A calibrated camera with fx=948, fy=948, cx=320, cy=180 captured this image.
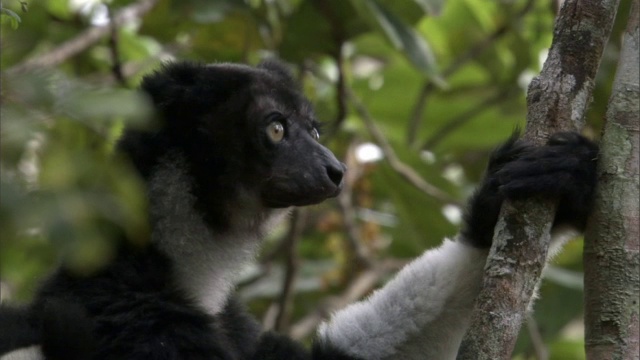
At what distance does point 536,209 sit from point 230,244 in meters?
1.50

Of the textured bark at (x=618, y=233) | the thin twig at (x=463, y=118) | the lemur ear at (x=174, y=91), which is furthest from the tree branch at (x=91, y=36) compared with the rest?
the textured bark at (x=618, y=233)

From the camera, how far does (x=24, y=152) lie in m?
1.70

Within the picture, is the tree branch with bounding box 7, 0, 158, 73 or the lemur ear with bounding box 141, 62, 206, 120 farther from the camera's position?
the tree branch with bounding box 7, 0, 158, 73

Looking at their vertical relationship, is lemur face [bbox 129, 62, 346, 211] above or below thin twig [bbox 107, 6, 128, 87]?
above

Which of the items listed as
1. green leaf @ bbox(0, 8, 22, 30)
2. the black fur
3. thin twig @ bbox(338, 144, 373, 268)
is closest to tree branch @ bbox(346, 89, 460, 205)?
thin twig @ bbox(338, 144, 373, 268)

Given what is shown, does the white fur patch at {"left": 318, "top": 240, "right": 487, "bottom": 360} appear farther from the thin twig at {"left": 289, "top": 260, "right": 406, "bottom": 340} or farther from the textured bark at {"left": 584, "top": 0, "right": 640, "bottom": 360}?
the thin twig at {"left": 289, "top": 260, "right": 406, "bottom": 340}

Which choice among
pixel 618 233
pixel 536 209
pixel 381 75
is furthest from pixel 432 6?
pixel 618 233

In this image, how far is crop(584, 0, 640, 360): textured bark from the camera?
309cm

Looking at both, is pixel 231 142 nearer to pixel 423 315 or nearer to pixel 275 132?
pixel 275 132

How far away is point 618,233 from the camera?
3.15 m

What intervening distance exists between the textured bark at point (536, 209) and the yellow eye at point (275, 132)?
1.23 meters

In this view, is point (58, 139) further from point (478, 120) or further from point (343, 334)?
point (478, 120)

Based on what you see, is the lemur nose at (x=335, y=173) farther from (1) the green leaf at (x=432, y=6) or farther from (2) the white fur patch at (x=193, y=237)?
(1) the green leaf at (x=432, y=6)

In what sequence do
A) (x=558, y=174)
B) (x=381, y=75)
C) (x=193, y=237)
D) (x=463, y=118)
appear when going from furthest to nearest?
1. (x=381, y=75)
2. (x=463, y=118)
3. (x=193, y=237)
4. (x=558, y=174)
